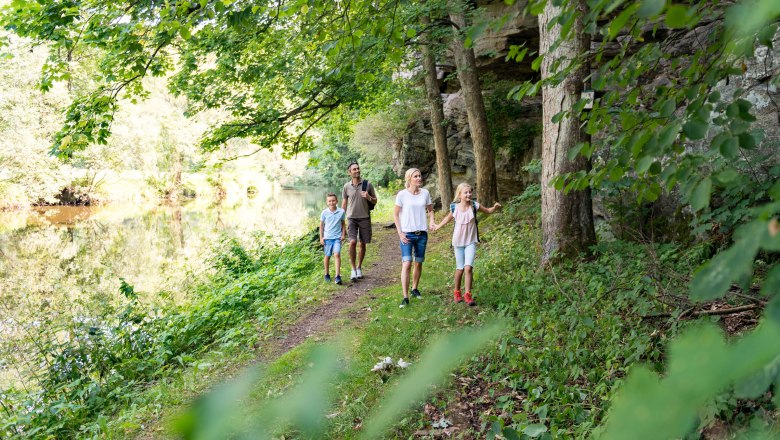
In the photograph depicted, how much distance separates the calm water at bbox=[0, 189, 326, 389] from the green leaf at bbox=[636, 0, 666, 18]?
9.31 m

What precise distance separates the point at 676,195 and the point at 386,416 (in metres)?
8.36

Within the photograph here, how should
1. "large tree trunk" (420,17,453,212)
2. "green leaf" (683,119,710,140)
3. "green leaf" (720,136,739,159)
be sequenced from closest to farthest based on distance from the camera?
1. "green leaf" (720,136,739,159)
2. "green leaf" (683,119,710,140)
3. "large tree trunk" (420,17,453,212)

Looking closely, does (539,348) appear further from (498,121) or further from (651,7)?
(498,121)

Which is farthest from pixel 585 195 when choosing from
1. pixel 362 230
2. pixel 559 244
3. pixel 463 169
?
pixel 463 169

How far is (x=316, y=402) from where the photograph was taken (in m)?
0.44

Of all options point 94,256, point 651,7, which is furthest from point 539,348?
point 94,256

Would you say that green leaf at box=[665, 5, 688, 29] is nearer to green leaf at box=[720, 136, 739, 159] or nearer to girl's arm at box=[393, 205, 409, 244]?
green leaf at box=[720, 136, 739, 159]

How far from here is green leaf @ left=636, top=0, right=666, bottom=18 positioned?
110cm

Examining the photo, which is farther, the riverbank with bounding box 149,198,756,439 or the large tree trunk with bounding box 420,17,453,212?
the large tree trunk with bounding box 420,17,453,212

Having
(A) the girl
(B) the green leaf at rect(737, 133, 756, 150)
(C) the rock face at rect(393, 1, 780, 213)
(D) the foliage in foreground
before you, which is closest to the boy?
(D) the foliage in foreground

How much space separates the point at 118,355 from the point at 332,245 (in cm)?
383

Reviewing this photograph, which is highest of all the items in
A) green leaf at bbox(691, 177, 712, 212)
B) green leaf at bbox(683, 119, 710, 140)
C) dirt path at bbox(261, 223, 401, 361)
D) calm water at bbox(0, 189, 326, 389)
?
green leaf at bbox(683, 119, 710, 140)

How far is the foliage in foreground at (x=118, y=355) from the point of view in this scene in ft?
19.6

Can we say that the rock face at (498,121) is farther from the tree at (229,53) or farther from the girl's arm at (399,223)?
the girl's arm at (399,223)
